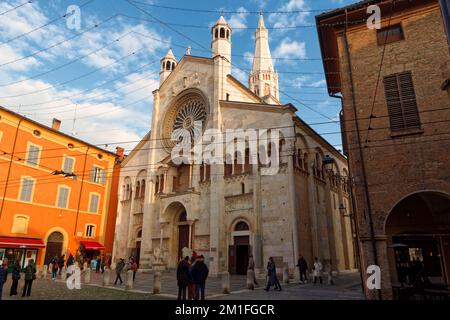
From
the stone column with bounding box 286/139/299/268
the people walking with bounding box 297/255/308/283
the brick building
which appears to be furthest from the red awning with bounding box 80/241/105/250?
the brick building

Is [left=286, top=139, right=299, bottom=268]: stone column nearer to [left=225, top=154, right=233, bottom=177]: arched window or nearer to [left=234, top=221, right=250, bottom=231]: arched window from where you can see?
[left=234, top=221, right=250, bottom=231]: arched window

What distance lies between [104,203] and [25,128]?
10658 mm

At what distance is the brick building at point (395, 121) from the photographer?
1015cm

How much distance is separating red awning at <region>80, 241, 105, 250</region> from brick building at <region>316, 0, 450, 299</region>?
26.1m

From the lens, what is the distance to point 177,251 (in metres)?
24.6

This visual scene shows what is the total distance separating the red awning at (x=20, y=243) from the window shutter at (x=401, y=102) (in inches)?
1039

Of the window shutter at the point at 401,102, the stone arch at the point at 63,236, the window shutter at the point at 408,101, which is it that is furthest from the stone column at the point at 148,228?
the window shutter at the point at 408,101

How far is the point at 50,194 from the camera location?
89.0ft

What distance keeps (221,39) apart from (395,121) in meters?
18.9

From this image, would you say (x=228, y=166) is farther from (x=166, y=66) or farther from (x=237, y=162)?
(x=166, y=66)

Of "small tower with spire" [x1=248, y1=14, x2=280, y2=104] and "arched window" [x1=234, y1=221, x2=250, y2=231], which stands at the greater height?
"small tower with spire" [x1=248, y1=14, x2=280, y2=104]

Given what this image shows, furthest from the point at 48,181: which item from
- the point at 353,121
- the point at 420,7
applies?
the point at 420,7

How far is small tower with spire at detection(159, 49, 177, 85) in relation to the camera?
Result: 31859 mm
